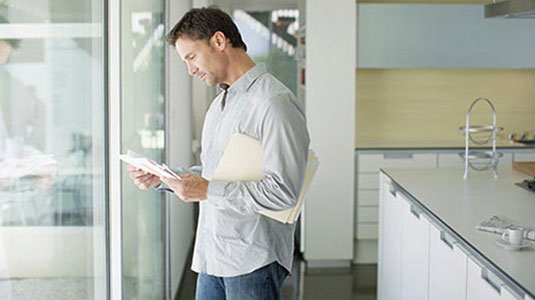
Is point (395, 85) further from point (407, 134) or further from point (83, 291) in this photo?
point (83, 291)

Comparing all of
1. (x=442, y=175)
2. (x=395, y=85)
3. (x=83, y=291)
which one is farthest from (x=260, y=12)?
(x=83, y=291)

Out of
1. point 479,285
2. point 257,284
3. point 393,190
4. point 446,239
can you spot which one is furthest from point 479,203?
point 257,284

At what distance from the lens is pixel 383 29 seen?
603 cm

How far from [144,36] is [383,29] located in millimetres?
2518

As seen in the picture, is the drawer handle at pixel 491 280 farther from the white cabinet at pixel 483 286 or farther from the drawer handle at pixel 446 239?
the drawer handle at pixel 446 239

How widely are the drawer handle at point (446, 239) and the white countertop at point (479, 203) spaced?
0.06m

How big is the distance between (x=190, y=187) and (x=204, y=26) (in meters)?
0.48

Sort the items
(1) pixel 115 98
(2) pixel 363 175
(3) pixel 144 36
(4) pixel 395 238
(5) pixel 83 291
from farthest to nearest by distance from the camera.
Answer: (2) pixel 363 175
(4) pixel 395 238
(3) pixel 144 36
(1) pixel 115 98
(5) pixel 83 291

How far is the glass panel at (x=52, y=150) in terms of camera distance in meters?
1.85

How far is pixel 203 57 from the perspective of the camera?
242cm

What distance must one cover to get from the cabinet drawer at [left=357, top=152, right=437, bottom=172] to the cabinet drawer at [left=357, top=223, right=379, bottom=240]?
1.36 ft

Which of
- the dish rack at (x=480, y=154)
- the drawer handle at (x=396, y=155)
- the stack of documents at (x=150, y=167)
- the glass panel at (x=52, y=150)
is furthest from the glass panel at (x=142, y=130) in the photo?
the drawer handle at (x=396, y=155)

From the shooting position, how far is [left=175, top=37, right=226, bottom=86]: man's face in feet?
7.89

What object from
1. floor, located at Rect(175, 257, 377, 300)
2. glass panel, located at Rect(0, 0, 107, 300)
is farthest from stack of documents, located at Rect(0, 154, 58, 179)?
floor, located at Rect(175, 257, 377, 300)
